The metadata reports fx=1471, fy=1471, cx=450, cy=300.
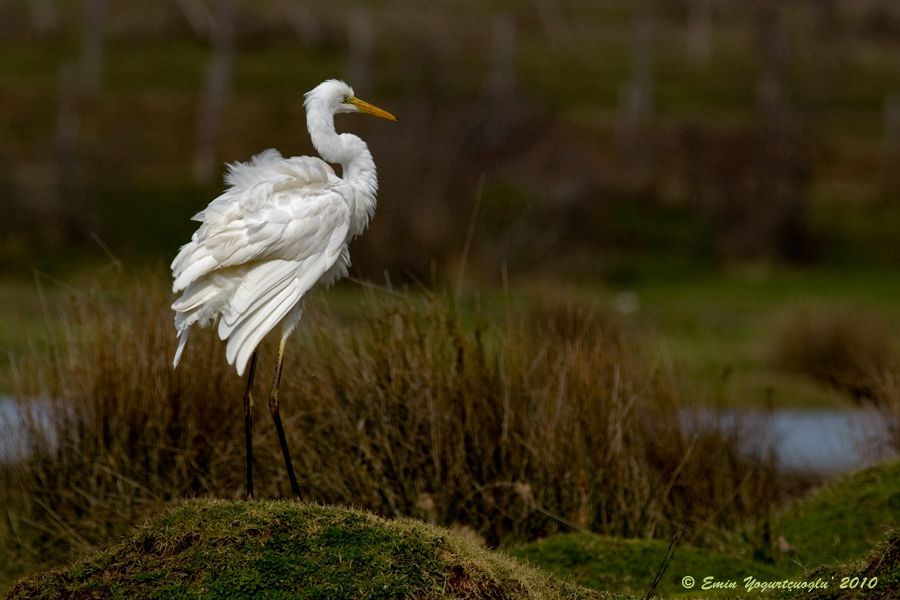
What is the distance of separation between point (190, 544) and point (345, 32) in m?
27.8

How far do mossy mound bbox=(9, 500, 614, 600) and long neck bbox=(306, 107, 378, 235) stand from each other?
142 cm

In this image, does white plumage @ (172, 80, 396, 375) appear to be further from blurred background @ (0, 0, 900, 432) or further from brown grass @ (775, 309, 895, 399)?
brown grass @ (775, 309, 895, 399)

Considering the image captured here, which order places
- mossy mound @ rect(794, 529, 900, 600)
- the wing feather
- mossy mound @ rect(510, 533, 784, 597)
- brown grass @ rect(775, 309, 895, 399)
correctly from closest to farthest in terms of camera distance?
mossy mound @ rect(794, 529, 900, 600), the wing feather, mossy mound @ rect(510, 533, 784, 597), brown grass @ rect(775, 309, 895, 399)

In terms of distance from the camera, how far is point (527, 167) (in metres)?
21.1

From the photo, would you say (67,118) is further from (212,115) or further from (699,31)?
(699,31)

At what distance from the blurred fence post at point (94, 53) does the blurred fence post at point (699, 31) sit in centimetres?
1369

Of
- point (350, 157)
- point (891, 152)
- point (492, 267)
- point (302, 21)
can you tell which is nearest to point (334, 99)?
point (350, 157)

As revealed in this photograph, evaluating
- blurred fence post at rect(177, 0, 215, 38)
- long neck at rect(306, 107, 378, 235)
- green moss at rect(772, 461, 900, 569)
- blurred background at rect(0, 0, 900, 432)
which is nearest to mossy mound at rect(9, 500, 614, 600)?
long neck at rect(306, 107, 378, 235)

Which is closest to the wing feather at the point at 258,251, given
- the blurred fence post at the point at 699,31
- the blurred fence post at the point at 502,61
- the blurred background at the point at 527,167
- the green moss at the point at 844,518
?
the green moss at the point at 844,518

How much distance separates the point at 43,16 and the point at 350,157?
27542mm

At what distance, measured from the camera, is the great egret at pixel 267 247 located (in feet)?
17.1

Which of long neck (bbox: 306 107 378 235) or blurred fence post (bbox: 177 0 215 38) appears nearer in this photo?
long neck (bbox: 306 107 378 235)

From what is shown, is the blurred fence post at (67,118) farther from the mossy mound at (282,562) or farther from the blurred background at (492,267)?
the mossy mound at (282,562)

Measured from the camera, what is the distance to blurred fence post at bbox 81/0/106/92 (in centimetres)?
2506
